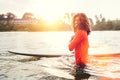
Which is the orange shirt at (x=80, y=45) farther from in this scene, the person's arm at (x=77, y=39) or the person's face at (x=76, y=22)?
the person's face at (x=76, y=22)

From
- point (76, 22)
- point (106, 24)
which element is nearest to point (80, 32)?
point (76, 22)

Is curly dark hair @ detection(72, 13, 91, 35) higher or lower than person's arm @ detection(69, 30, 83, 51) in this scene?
higher

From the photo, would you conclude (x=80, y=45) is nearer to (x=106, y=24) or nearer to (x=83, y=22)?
(x=83, y=22)

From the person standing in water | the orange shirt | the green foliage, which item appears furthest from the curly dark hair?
the green foliage

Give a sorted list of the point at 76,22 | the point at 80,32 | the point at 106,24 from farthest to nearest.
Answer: the point at 106,24
the point at 76,22
the point at 80,32

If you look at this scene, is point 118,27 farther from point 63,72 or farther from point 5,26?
point 63,72

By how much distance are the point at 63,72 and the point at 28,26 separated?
112340 mm

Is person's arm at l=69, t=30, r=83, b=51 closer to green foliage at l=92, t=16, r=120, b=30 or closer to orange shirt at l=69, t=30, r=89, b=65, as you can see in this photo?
orange shirt at l=69, t=30, r=89, b=65

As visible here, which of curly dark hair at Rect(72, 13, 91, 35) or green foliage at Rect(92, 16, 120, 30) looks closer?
curly dark hair at Rect(72, 13, 91, 35)

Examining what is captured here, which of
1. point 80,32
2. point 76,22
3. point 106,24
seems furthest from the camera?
point 106,24

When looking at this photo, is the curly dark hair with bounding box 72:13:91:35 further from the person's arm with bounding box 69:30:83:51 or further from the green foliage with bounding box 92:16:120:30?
the green foliage with bounding box 92:16:120:30

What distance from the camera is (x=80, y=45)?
7355 mm

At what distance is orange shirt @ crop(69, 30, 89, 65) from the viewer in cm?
715

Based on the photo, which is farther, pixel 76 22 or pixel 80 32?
pixel 76 22
